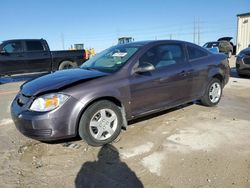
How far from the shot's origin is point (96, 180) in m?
2.90

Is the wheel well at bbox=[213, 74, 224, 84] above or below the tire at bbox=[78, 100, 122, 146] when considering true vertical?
above

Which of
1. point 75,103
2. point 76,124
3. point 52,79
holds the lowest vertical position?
point 76,124

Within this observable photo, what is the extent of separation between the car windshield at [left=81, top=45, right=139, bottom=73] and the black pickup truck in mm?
7255

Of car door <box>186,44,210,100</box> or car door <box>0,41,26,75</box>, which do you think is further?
car door <box>0,41,26,75</box>

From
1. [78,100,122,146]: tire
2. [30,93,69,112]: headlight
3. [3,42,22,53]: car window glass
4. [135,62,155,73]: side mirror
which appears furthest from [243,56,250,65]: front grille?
[3,42,22,53]: car window glass

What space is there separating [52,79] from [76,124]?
90 cm

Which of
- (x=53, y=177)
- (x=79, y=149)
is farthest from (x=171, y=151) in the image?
(x=53, y=177)

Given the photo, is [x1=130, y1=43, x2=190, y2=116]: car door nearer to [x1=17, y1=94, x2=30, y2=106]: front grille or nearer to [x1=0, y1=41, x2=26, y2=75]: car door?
[x1=17, y1=94, x2=30, y2=106]: front grille

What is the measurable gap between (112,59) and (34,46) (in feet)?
27.0

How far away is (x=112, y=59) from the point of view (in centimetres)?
460

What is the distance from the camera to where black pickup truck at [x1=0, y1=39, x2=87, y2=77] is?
435 inches

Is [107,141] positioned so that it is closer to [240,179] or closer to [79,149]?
[79,149]

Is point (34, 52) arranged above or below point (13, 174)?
above

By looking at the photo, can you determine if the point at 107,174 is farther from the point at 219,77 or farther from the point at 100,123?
the point at 219,77
